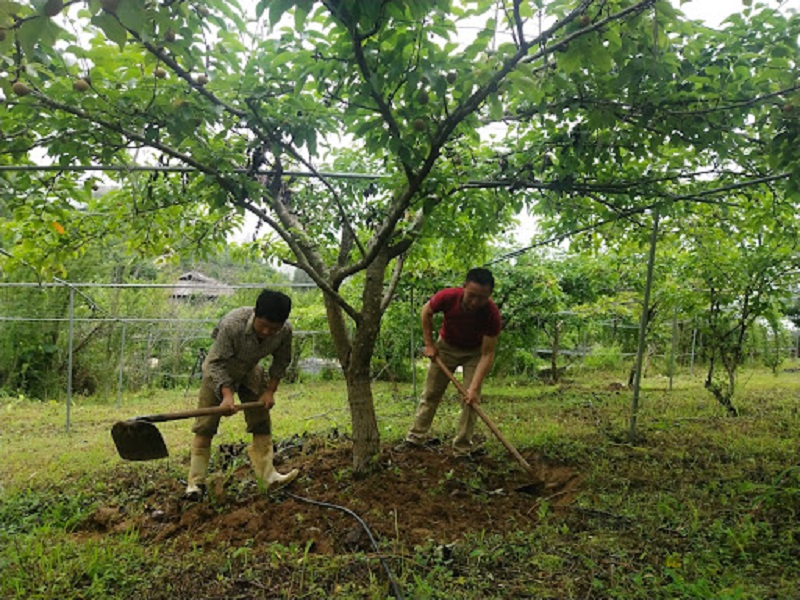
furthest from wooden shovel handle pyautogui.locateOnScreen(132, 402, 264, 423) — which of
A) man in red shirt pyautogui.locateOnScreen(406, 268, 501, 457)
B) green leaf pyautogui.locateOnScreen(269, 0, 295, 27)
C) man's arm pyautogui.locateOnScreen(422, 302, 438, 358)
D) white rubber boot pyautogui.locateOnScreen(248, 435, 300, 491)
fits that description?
green leaf pyautogui.locateOnScreen(269, 0, 295, 27)

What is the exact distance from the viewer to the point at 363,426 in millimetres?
3658

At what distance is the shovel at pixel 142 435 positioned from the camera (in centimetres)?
282

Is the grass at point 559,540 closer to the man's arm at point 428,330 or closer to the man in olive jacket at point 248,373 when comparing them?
the man in olive jacket at point 248,373

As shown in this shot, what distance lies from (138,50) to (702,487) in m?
4.03

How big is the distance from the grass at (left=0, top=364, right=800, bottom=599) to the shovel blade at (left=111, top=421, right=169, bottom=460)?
43cm

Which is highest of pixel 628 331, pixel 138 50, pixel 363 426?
pixel 138 50

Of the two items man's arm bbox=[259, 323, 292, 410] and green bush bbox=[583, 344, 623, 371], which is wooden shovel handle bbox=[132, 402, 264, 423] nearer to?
man's arm bbox=[259, 323, 292, 410]

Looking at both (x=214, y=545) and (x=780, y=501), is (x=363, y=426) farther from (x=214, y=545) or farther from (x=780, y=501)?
(x=780, y=501)

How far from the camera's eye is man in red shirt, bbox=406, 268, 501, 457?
405 cm

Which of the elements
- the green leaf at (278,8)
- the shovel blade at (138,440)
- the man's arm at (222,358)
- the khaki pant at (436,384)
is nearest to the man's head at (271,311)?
the man's arm at (222,358)

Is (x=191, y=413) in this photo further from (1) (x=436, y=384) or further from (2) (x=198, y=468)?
(1) (x=436, y=384)

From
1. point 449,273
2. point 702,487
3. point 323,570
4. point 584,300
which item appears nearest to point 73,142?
point 323,570

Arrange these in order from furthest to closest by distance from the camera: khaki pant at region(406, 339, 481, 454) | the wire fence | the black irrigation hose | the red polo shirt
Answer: the wire fence
khaki pant at region(406, 339, 481, 454)
the red polo shirt
the black irrigation hose

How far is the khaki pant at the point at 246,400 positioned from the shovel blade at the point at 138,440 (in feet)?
1.51
